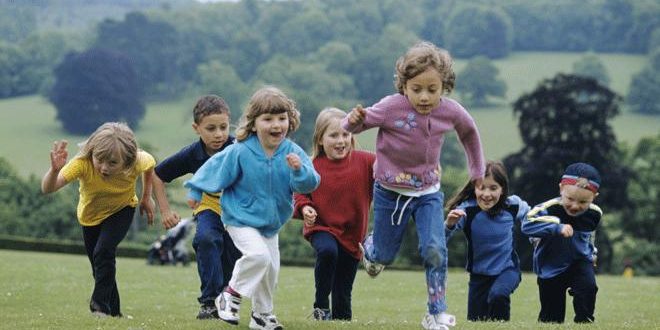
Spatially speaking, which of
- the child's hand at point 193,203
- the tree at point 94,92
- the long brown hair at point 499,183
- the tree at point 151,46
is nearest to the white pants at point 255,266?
the child's hand at point 193,203

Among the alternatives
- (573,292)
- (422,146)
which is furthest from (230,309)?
(573,292)

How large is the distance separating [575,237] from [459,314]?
23.5ft

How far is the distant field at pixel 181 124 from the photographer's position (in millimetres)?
126619

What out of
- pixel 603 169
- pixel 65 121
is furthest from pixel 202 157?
pixel 65 121

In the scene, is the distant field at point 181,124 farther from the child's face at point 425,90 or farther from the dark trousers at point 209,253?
the child's face at point 425,90

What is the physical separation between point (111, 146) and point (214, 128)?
42.9 inches

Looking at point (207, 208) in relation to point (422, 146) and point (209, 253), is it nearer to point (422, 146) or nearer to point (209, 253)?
point (209, 253)

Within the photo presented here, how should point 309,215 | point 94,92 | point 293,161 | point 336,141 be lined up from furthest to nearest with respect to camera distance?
point 94,92
point 336,141
point 309,215
point 293,161

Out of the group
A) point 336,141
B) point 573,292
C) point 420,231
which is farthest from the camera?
point 573,292

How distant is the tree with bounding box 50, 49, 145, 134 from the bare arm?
5189 inches

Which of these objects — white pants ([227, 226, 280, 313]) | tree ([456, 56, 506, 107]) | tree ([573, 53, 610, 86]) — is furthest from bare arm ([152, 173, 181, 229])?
tree ([573, 53, 610, 86])

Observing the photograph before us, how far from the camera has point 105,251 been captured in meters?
12.6

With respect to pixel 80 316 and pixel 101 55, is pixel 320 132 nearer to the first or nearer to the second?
pixel 80 316

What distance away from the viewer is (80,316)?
12.9 meters
